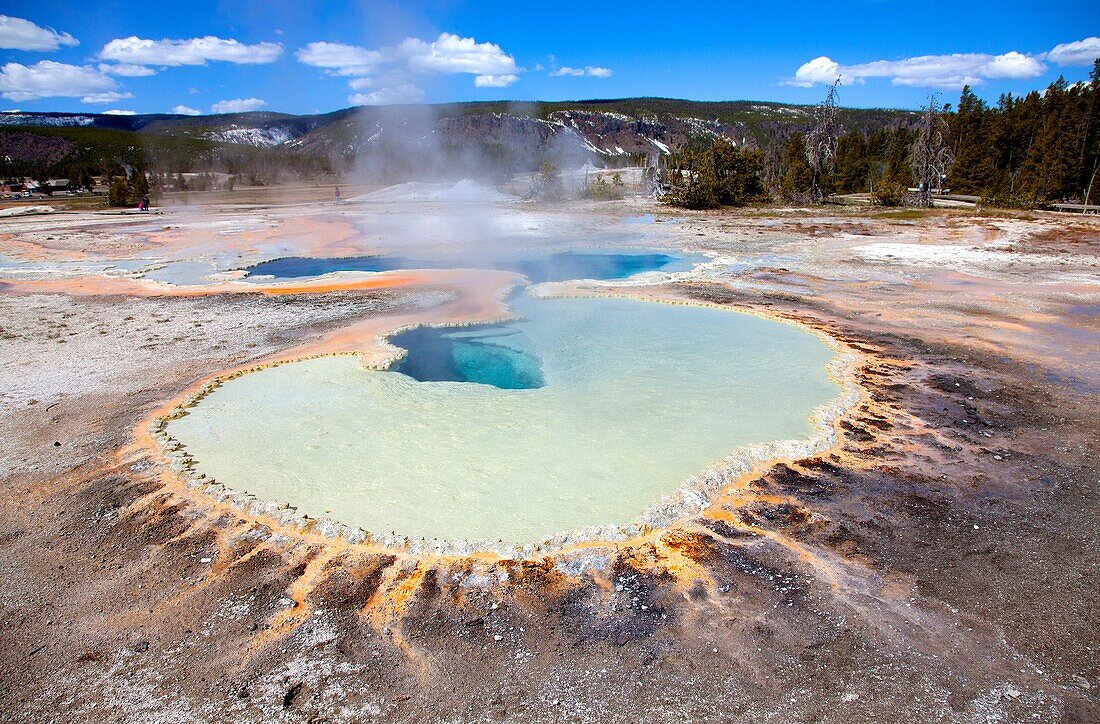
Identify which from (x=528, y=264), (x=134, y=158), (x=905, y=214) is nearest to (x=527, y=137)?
(x=134, y=158)

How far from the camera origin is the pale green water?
168 inches

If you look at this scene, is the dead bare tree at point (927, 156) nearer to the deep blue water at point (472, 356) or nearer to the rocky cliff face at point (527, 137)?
the rocky cliff face at point (527, 137)

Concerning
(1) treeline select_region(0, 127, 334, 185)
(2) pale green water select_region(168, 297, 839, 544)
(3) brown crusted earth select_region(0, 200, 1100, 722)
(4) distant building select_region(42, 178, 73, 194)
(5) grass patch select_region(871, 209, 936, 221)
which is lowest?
(3) brown crusted earth select_region(0, 200, 1100, 722)

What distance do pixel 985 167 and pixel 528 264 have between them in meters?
29.7

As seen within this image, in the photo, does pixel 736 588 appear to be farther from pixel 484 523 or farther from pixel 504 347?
pixel 504 347

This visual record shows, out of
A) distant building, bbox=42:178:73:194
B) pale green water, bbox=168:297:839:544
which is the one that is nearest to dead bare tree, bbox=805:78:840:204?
pale green water, bbox=168:297:839:544

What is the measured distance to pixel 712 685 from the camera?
2793 mm

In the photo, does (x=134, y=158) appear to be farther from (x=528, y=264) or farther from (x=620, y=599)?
(x=620, y=599)

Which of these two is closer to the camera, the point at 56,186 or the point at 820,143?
the point at 820,143

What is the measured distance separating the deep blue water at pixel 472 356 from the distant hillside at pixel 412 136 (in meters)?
25.6

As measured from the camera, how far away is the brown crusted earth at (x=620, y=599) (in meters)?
Answer: 2.75

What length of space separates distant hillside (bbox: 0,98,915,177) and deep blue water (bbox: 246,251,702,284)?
60.0ft

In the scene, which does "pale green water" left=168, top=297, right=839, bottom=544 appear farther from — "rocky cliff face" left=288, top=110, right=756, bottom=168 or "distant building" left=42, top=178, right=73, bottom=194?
"distant building" left=42, top=178, right=73, bottom=194

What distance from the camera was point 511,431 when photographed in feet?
17.5
